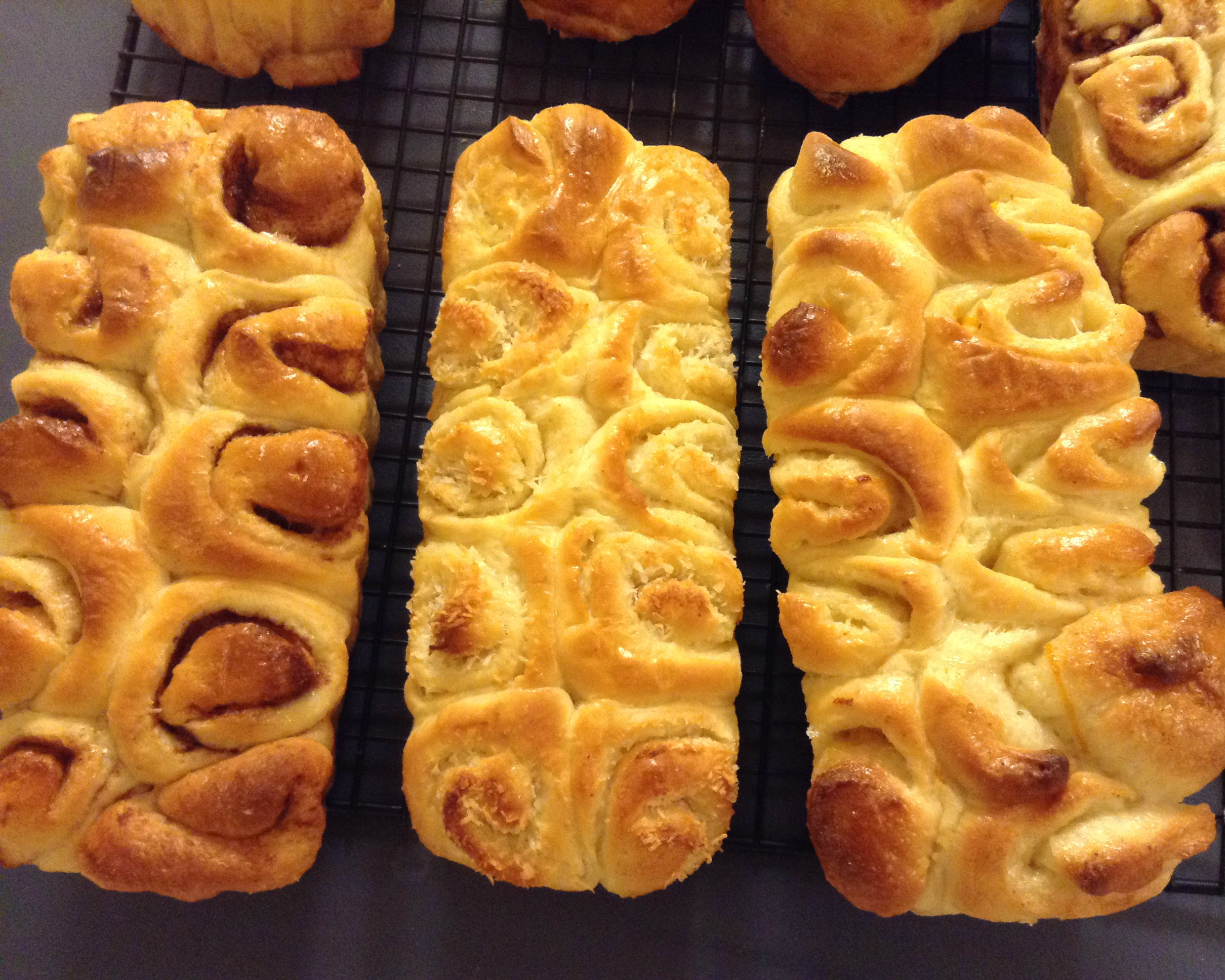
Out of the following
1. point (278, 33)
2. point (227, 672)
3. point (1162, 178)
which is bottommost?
point (227, 672)

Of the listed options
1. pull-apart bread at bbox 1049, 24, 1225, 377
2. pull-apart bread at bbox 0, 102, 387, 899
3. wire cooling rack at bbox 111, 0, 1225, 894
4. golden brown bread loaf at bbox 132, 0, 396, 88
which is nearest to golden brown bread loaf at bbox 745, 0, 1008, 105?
wire cooling rack at bbox 111, 0, 1225, 894

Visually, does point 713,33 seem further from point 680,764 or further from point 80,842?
point 80,842

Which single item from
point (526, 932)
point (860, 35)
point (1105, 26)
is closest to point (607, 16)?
point (860, 35)

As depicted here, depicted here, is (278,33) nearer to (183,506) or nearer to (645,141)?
(645,141)

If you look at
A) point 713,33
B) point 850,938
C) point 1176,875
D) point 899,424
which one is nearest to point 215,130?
point 713,33

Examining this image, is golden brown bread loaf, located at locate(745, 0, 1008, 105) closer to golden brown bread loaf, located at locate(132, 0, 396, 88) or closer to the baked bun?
the baked bun

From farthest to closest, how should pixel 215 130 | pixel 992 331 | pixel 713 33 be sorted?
pixel 713 33, pixel 215 130, pixel 992 331
